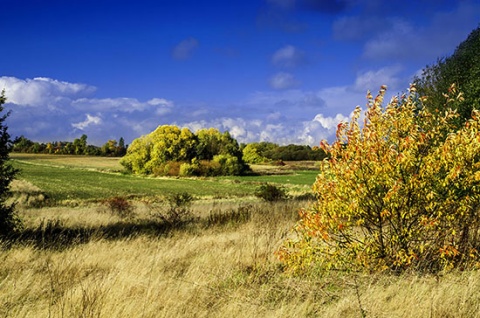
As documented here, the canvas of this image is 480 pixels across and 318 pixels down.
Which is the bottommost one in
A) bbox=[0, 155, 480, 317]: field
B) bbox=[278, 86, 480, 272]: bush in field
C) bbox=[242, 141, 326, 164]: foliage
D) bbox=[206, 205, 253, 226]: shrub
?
bbox=[206, 205, 253, 226]: shrub

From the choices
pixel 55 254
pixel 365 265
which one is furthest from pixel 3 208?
pixel 365 265

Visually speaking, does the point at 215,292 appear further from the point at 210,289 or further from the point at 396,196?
the point at 396,196

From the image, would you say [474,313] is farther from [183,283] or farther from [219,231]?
[219,231]

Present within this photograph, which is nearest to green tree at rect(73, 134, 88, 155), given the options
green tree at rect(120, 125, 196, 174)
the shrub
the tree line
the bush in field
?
the tree line

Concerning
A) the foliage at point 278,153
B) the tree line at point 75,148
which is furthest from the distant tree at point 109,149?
the foliage at point 278,153

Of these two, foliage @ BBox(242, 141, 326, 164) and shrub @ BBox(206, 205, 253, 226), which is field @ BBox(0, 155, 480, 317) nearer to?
shrub @ BBox(206, 205, 253, 226)

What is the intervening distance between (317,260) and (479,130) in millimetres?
3716

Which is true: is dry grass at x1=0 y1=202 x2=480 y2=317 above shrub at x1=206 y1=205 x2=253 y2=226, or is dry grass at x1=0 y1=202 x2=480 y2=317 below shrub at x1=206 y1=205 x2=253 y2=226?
above

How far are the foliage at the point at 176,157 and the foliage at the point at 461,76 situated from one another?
2077 inches

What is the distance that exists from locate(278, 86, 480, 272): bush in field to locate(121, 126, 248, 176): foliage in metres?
63.4

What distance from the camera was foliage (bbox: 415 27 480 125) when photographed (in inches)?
591

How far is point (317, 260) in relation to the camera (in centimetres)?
710

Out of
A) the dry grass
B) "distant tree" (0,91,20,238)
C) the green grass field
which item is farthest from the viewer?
the green grass field

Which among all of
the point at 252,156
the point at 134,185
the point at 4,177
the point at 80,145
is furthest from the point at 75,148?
the point at 4,177
